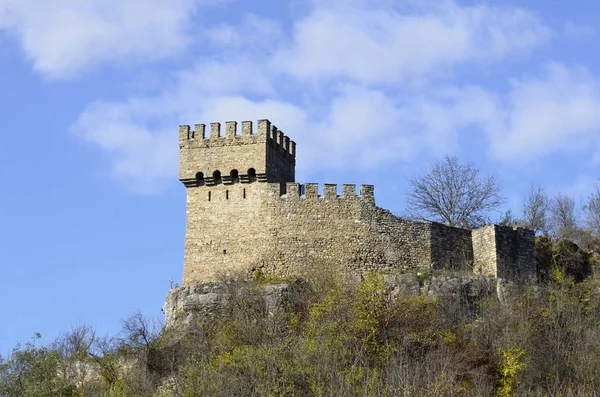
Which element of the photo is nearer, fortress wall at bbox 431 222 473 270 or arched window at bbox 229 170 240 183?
fortress wall at bbox 431 222 473 270

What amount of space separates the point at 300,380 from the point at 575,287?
13.5 meters

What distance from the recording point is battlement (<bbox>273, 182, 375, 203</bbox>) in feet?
158

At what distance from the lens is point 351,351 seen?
4219cm

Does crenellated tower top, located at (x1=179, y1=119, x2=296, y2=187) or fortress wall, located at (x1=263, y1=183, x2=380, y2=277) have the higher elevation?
crenellated tower top, located at (x1=179, y1=119, x2=296, y2=187)

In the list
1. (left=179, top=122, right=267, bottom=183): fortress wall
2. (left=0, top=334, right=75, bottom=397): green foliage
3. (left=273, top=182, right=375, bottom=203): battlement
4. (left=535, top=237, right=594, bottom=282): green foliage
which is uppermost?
(left=179, top=122, right=267, bottom=183): fortress wall

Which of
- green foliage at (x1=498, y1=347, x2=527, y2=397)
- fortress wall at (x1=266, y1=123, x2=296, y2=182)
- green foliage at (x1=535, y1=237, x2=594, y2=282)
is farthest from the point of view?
green foliage at (x1=535, y1=237, x2=594, y2=282)

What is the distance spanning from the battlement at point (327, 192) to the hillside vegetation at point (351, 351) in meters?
3.31

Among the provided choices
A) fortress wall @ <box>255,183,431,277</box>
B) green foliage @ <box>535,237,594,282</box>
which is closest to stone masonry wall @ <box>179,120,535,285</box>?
fortress wall @ <box>255,183,431,277</box>

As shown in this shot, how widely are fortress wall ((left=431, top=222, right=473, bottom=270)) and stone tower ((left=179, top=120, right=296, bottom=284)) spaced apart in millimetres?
6409

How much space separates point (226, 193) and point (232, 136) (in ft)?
7.37

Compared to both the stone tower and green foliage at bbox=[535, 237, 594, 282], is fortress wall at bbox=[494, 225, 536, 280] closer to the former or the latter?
green foliage at bbox=[535, 237, 594, 282]

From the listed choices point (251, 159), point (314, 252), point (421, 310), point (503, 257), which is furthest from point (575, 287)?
point (251, 159)

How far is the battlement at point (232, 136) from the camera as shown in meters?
49.0

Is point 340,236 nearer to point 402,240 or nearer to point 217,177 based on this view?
point 402,240
